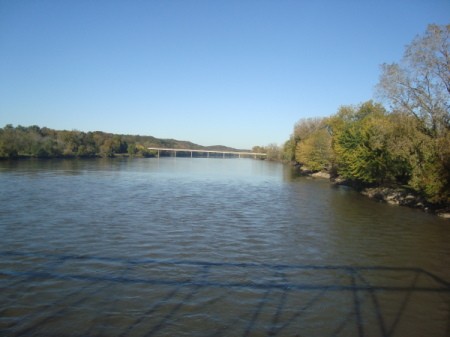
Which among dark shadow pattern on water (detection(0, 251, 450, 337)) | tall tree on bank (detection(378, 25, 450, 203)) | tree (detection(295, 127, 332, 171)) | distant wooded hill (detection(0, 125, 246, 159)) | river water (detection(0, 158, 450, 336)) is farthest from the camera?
distant wooded hill (detection(0, 125, 246, 159))

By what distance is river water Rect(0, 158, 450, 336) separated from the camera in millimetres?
8852

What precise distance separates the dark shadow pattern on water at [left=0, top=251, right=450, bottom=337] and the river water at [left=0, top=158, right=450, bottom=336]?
1.5 inches

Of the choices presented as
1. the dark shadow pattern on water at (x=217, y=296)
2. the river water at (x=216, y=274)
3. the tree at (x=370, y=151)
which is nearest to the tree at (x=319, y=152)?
the tree at (x=370, y=151)

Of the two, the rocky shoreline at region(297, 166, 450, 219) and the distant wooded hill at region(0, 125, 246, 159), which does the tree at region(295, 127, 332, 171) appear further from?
the distant wooded hill at region(0, 125, 246, 159)

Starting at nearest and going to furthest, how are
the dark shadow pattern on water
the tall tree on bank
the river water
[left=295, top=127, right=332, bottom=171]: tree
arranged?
the dark shadow pattern on water, the river water, the tall tree on bank, [left=295, top=127, right=332, bottom=171]: tree

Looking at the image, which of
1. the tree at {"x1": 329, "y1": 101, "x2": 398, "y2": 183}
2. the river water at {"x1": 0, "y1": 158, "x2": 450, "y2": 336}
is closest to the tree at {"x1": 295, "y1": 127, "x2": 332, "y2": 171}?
the tree at {"x1": 329, "y1": 101, "x2": 398, "y2": 183}

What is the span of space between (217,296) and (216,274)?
73.4 inches

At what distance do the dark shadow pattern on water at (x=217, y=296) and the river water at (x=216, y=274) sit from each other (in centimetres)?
4

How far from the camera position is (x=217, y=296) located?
1041 cm

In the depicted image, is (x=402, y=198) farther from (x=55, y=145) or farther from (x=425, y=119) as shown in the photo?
(x=55, y=145)

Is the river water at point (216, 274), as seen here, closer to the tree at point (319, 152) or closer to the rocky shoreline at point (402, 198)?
the rocky shoreline at point (402, 198)

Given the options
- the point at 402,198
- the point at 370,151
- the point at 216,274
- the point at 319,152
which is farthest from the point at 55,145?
the point at 216,274

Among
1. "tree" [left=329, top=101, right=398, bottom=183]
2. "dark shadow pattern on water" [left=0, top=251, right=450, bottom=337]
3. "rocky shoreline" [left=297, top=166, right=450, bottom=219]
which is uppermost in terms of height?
"tree" [left=329, top=101, right=398, bottom=183]

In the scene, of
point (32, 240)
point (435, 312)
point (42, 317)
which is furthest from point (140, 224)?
point (435, 312)
